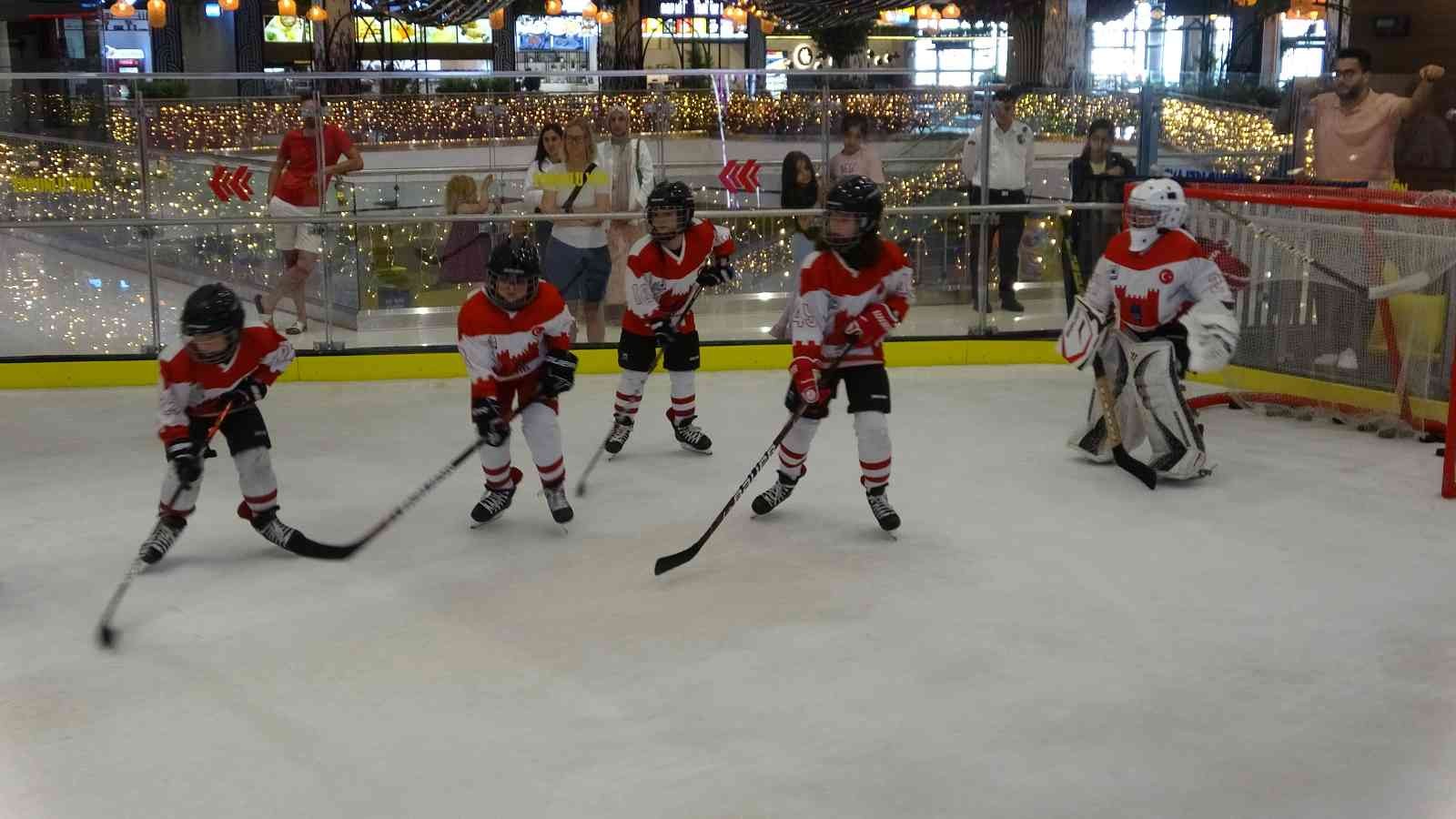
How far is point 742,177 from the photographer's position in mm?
7996

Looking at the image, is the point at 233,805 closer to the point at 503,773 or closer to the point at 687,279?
the point at 503,773

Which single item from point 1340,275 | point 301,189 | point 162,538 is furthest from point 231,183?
point 1340,275

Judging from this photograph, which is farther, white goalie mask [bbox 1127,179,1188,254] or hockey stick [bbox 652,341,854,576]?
white goalie mask [bbox 1127,179,1188,254]

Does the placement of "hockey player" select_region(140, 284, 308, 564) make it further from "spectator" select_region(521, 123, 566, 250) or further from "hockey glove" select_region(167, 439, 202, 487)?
"spectator" select_region(521, 123, 566, 250)

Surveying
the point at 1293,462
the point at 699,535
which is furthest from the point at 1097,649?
the point at 1293,462

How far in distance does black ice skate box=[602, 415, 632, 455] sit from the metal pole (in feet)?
9.55

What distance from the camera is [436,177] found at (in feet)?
26.1

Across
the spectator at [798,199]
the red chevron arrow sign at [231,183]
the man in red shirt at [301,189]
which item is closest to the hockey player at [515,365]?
the spectator at [798,199]

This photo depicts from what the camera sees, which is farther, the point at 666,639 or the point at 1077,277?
the point at 1077,277

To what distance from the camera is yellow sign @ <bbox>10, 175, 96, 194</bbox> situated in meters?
7.93

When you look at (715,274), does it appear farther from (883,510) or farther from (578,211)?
(578,211)

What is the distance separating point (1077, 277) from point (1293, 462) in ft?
6.97

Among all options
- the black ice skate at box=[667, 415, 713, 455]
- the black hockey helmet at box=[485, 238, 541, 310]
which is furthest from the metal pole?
the black hockey helmet at box=[485, 238, 541, 310]

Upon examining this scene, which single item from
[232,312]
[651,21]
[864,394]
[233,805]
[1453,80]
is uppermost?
[651,21]
